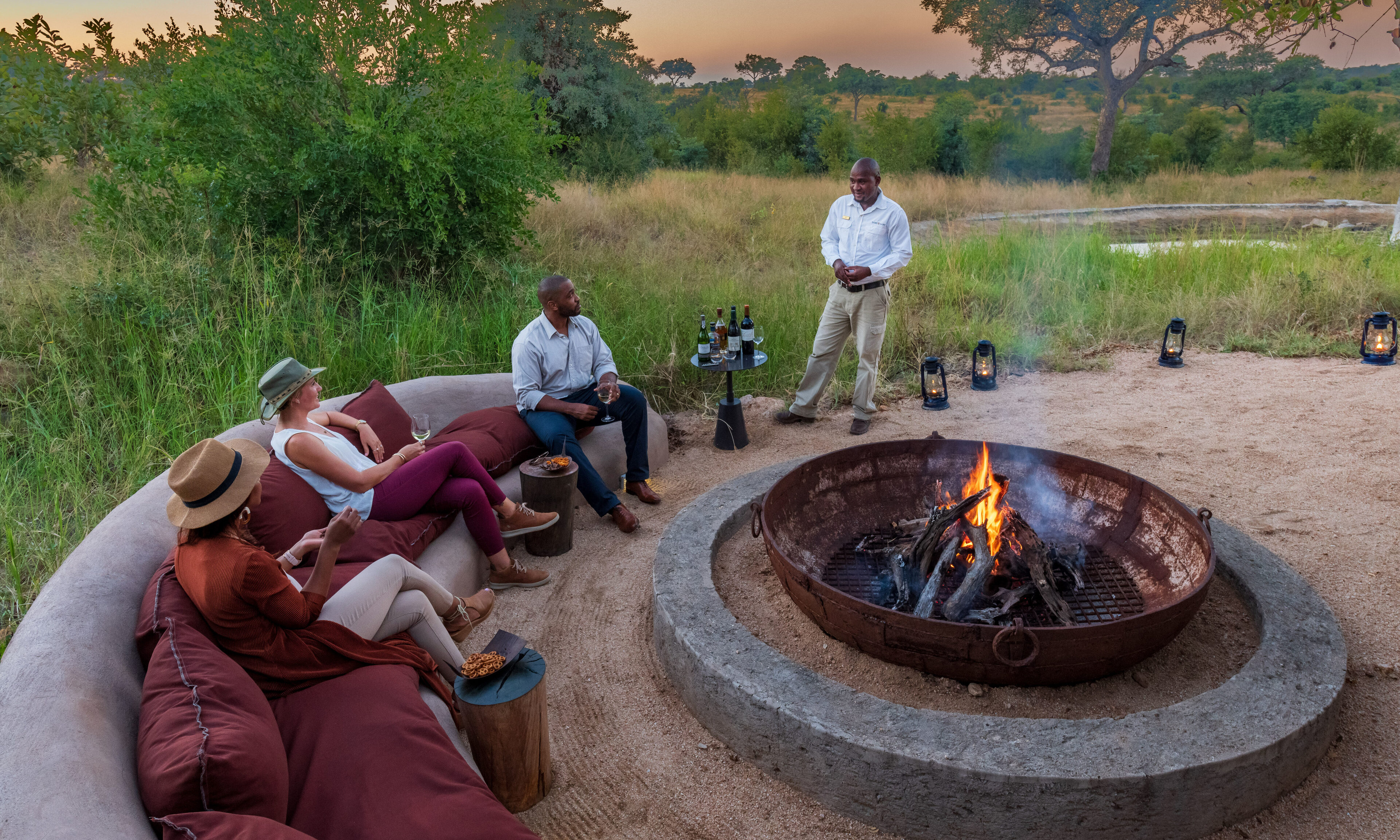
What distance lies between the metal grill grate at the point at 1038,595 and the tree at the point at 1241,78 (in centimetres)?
4338

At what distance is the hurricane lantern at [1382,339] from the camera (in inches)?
282

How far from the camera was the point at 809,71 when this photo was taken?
2494 inches

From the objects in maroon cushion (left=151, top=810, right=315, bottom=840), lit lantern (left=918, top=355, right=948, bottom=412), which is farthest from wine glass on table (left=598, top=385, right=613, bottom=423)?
maroon cushion (left=151, top=810, right=315, bottom=840)

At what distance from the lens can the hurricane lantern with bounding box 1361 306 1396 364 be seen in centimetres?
716

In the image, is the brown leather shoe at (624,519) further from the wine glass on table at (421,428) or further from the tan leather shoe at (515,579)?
the wine glass on table at (421,428)

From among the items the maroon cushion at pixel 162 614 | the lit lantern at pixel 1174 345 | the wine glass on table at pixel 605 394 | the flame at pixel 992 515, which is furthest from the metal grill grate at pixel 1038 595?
the lit lantern at pixel 1174 345

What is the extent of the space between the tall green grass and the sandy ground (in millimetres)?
918

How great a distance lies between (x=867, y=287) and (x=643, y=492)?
2440 mm

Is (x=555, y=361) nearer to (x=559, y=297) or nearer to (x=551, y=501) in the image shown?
(x=559, y=297)

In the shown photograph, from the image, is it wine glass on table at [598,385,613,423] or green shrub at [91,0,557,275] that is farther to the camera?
green shrub at [91,0,557,275]

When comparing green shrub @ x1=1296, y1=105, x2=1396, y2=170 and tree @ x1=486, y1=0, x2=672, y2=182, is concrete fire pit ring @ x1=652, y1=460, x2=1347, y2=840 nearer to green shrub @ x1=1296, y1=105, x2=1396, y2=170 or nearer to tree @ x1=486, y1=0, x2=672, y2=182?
tree @ x1=486, y1=0, x2=672, y2=182

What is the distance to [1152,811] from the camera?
2.55 m

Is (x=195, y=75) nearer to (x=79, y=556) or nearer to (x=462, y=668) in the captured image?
(x=79, y=556)

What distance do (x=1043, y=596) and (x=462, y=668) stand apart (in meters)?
2.42
